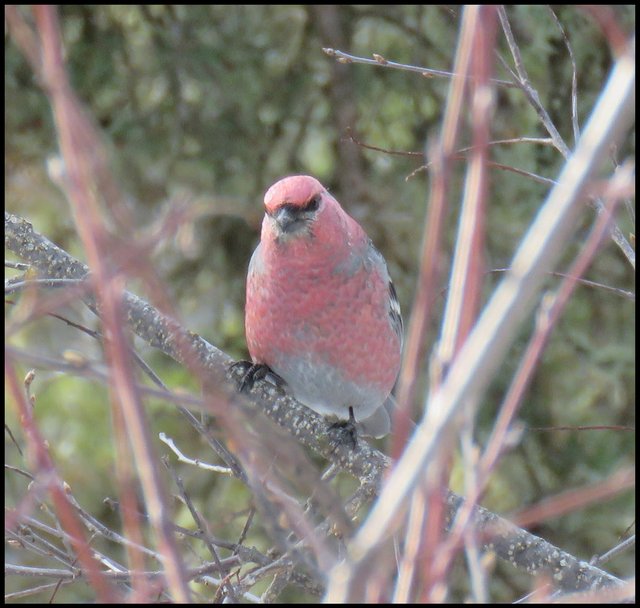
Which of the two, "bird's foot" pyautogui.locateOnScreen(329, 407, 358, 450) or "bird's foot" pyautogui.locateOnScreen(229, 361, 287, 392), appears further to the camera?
"bird's foot" pyautogui.locateOnScreen(229, 361, 287, 392)

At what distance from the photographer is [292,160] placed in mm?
4652

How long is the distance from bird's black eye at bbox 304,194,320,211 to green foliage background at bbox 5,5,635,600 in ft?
5.12

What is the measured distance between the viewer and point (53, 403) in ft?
15.6

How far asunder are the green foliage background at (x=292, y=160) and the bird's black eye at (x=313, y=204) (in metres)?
1.56

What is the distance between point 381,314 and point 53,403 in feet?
7.44

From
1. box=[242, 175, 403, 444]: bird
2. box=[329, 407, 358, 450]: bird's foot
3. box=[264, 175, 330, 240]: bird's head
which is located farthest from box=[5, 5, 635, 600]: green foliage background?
box=[329, 407, 358, 450]: bird's foot

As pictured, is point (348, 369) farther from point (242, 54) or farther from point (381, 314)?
point (242, 54)

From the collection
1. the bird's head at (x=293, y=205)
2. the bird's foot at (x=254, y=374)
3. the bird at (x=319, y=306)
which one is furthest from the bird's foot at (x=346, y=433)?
the bird's head at (x=293, y=205)

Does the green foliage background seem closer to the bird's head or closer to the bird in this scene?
the bird

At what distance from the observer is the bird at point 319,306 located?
286 centimetres

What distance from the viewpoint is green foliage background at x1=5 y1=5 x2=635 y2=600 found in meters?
4.44

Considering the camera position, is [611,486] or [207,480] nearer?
[611,486]

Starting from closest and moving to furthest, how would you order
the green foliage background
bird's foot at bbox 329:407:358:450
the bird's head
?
bird's foot at bbox 329:407:358:450
the bird's head
the green foliage background

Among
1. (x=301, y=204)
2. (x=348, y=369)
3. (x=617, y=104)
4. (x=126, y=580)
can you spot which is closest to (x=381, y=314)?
(x=348, y=369)
